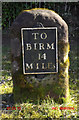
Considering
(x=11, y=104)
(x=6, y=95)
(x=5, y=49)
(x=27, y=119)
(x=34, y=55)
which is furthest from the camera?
(x=5, y=49)

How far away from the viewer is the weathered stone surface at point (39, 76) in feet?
12.6

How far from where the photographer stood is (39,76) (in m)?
4.07

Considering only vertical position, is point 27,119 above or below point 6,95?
below

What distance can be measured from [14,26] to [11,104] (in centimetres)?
177

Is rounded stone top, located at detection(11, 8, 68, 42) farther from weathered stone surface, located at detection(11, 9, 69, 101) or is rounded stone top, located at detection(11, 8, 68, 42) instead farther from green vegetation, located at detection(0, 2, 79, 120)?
green vegetation, located at detection(0, 2, 79, 120)

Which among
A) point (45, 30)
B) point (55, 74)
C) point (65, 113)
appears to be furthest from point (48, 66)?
point (65, 113)

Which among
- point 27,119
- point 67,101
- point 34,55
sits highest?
point 34,55

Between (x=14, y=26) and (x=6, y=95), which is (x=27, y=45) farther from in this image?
(x=6, y=95)

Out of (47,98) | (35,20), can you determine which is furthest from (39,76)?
(35,20)

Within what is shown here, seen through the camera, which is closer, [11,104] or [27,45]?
[27,45]

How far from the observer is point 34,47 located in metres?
3.94

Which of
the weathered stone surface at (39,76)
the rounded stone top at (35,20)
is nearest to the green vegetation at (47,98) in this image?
the weathered stone surface at (39,76)

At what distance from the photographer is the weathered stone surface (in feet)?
12.6

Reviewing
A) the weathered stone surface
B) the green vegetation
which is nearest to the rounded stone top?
the weathered stone surface
